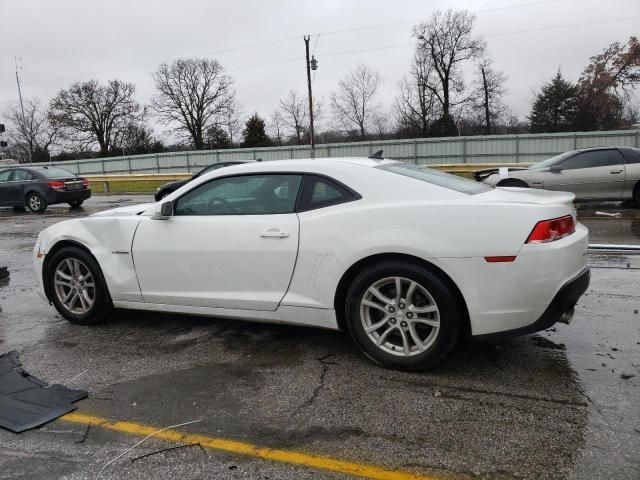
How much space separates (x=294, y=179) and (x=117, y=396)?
1.95 m

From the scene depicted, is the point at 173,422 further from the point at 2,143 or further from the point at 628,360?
the point at 2,143

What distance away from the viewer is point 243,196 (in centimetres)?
430

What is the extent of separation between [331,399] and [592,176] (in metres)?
10.4

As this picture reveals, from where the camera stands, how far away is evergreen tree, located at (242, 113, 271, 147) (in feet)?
208

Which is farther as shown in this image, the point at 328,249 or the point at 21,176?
the point at 21,176

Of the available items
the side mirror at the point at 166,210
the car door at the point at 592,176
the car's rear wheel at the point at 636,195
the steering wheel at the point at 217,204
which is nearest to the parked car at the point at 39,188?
the car door at the point at 592,176

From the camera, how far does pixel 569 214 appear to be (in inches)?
143

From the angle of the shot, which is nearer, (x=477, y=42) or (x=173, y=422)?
(x=173, y=422)

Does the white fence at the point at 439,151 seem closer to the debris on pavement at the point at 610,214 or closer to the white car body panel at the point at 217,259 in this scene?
the debris on pavement at the point at 610,214

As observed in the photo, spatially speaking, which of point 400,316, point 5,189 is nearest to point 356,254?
point 400,316

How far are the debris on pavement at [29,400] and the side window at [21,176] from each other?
15.6 m

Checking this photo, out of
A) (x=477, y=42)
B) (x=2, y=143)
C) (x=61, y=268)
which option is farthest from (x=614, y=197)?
(x=477, y=42)

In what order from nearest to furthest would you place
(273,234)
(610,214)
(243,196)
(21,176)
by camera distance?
(273,234), (243,196), (610,214), (21,176)

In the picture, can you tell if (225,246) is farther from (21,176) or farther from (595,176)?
(21,176)
